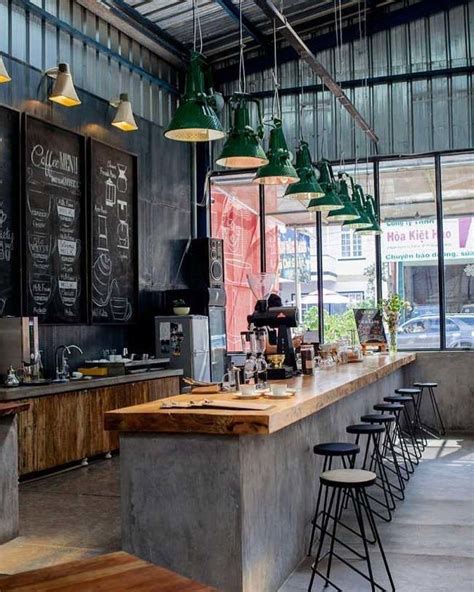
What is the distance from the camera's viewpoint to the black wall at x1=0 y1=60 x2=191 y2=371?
24.6 ft

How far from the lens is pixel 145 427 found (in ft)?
11.4

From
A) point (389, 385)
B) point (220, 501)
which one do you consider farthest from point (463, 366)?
point (220, 501)

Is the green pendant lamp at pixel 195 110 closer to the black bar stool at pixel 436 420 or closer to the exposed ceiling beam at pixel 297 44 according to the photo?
the exposed ceiling beam at pixel 297 44

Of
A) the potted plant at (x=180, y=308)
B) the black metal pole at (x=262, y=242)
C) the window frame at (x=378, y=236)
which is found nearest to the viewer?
the potted plant at (x=180, y=308)

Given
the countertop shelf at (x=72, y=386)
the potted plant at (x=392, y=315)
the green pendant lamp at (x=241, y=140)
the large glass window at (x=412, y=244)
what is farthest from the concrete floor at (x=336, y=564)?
the large glass window at (x=412, y=244)

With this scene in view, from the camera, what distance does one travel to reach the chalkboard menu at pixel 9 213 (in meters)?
6.96

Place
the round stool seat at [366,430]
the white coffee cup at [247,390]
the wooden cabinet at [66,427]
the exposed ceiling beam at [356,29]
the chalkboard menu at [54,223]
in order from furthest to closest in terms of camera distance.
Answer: the exposed ceiling beam at [356,29] < the chalkboard menu at [54,223] < the wooden cabinet at [66,427] < the round stool seat at [366,430] < the white coffee cup at [247,390]

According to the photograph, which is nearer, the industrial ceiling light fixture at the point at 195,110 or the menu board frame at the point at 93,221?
the industrial ceiling light fixture at the point at 195,110

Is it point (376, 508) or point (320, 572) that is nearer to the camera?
point (320, 572)

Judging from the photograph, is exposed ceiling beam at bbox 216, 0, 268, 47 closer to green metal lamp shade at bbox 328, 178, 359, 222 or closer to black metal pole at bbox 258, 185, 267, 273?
black metal pole at bbox 258, 185, 267, 273

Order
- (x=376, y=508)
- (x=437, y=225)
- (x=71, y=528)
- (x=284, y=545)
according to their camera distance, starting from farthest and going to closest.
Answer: (x=437, y=225) → (x=376, y=508) → (x=71, y=528) → (x=284, y=545)

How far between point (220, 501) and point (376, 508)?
263 centimetres

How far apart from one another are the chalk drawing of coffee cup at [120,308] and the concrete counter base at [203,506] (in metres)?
5.23

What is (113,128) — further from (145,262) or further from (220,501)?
(220,501)
